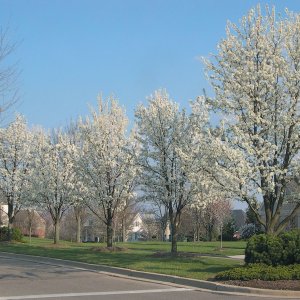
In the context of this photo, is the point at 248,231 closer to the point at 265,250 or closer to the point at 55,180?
the point at 55,180

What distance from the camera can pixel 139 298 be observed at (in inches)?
479

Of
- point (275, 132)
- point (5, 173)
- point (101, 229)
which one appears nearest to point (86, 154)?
point (5, 173)

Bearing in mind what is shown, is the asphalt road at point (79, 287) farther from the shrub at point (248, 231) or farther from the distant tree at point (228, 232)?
the distant tree at point (228, 232)

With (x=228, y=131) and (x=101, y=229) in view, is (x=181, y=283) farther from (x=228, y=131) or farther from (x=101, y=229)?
(x=101, y=229)

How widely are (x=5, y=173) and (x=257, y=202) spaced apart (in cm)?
2420

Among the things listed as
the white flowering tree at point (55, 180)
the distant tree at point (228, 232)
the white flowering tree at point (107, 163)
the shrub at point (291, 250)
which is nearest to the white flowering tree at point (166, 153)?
the white flowering tree at point (107, 163)

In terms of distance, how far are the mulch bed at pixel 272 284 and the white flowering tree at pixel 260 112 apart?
327cm

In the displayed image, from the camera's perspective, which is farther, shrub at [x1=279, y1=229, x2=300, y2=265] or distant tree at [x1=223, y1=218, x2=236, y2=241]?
distant tree at [x1=223, y1=218, x2=236, y2=241]

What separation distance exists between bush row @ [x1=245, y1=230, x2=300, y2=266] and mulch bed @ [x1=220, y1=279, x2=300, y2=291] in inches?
69.8

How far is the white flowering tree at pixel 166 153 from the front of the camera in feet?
72.8

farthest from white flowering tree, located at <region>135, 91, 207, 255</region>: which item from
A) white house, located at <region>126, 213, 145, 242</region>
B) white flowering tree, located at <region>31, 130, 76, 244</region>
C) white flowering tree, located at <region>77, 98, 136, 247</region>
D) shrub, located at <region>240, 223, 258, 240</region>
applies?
white house, located at <region>126, 213, 145, 242</region>

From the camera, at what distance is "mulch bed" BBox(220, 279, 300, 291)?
13.3 m

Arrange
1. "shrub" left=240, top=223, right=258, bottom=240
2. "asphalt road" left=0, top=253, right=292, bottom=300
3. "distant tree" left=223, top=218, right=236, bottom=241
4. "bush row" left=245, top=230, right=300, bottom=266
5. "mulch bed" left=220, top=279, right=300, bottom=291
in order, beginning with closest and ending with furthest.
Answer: "asphalt road" left=0, top=253, right=292, bottom=300, "mulch bed" left=220, top=279, right=300, bottom=291, "bush row" left=245, top=230, right=300, bottom=266, "shrub" left=240, top=223, right=258, bottom=240, "distant tree" left=223, top=218, right=236, bottom=241

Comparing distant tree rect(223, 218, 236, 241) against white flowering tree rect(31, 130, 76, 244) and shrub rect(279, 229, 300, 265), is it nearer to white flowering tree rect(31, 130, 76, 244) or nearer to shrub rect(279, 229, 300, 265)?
white flowering tree rect(31, 130, 76, 244)
